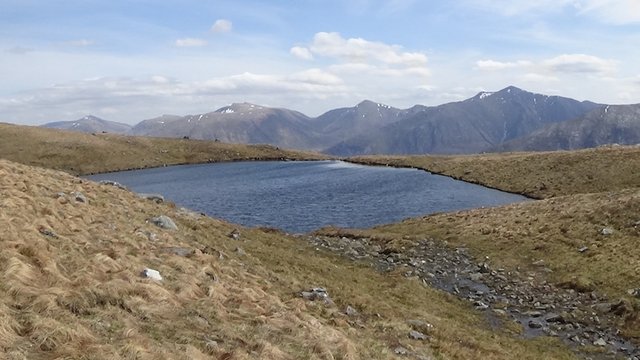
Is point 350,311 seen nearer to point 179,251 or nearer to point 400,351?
point 400,351

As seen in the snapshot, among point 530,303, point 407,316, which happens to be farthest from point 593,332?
point 407,316

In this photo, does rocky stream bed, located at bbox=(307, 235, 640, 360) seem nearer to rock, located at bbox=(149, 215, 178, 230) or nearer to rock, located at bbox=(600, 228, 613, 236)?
rock, located at bbox=(600, 228, 613, 236)

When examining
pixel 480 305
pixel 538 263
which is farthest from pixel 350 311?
pixel 538 263

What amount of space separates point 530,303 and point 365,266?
446 inches

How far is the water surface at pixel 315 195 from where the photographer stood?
64375mm

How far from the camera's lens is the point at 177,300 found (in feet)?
54.0

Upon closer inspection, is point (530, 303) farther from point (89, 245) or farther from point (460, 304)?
point (89, 245)

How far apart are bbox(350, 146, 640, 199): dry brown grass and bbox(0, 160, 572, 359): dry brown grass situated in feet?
184

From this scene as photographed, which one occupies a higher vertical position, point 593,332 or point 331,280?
point 331,280

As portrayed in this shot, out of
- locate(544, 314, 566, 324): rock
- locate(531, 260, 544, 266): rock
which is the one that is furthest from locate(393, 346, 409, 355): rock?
locate(531, 260, 544, 266): rock

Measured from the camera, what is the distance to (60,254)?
58.5 feet

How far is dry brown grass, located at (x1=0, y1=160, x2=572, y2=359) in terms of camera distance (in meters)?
12.6

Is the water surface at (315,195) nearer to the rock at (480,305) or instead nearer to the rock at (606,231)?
the rock at (606,231)

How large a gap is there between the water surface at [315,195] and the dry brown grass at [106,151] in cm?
2293
